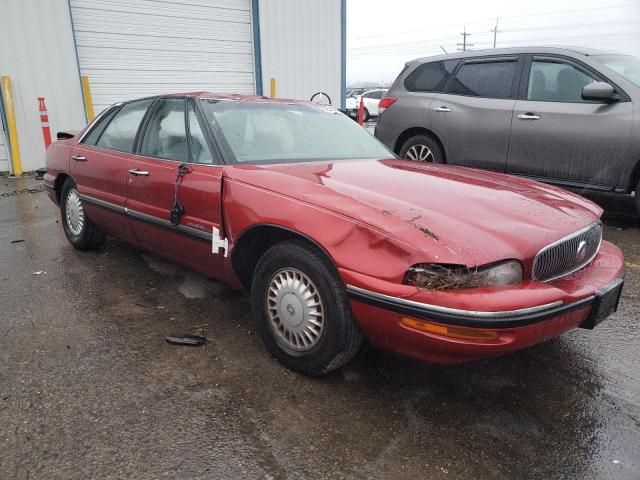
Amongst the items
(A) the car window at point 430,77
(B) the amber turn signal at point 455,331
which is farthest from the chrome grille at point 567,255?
(A) the car window at point 430,77

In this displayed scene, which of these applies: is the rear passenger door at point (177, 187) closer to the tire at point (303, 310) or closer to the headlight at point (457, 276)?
the tire at point (303, 310)

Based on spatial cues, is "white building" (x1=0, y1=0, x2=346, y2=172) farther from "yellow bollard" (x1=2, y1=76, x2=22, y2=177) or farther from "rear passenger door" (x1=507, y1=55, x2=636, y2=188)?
"rear passenger door" (x1=507, y1=55, x2=636, y2=188)

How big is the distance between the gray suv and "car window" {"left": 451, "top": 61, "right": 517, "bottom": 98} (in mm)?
11

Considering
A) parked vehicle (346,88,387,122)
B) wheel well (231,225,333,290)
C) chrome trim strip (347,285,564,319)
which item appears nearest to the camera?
chrome trim strip (347,285,564,319)

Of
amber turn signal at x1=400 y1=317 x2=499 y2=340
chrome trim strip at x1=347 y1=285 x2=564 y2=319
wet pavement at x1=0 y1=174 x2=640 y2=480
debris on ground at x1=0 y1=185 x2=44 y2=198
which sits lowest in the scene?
debris on ground at x1=0 y1=185 x2=44 y2=198

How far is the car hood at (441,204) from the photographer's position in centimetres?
201

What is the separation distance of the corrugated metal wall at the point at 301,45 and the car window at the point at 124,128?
833cm

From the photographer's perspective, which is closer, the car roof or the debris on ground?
the car roof

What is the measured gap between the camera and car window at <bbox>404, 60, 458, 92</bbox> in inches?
238

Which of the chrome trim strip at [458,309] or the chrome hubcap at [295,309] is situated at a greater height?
the chrome trim strip at [458,309]

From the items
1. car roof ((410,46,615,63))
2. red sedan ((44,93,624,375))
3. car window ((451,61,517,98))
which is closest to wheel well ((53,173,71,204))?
red sedan ((44,93,624,375))

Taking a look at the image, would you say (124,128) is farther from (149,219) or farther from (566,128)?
(566,128)

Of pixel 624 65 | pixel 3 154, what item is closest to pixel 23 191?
pixel 3 154

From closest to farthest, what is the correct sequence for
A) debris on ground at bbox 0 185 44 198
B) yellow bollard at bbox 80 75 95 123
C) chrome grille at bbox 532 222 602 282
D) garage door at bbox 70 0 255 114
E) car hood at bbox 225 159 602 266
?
car hood at bbox 225 159 602 266 → chrome grille at bbox 532 222 602 282 → debris on ground at bbox 0 185 44 198 → yellow bollard at bbox 80 75 95 123 → garage door at bbox 70 0 255 114
